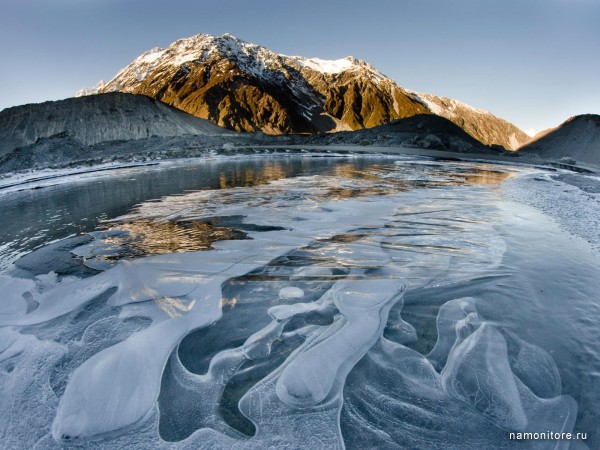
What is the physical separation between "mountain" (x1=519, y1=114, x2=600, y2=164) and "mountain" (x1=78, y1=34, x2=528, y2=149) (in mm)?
103507

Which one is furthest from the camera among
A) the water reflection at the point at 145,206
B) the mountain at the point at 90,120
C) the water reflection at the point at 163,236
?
the mountain at the point at 90,120

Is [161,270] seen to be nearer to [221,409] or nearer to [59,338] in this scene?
[59,338]

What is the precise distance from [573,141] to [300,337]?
38.9 meters

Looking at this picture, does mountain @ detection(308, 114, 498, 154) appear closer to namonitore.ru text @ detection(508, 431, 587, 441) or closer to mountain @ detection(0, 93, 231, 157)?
mountain @ detection(0, 93, 231, 157)

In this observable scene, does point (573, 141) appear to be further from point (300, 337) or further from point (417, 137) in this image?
point (300, 337)

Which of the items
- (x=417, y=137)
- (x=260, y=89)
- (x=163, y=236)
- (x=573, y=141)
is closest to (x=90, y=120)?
(x=417, y=137)

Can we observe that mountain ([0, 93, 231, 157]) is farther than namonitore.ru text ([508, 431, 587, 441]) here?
Yes

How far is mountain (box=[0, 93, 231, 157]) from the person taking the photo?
36.1m

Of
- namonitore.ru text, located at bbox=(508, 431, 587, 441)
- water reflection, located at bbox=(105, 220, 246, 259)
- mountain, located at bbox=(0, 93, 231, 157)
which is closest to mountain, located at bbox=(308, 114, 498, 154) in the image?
mountain, located at bbox=(0, 93, 231, 157)

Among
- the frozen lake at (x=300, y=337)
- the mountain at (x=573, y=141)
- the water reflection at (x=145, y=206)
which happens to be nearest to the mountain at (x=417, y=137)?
the mountain at (x=573, y=141)

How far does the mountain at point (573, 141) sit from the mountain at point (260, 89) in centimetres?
10351

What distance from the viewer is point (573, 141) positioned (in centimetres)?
3116

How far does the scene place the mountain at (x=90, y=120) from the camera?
1421 inches

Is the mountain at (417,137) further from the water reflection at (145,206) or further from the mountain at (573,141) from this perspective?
the water reflection at (145,206)
